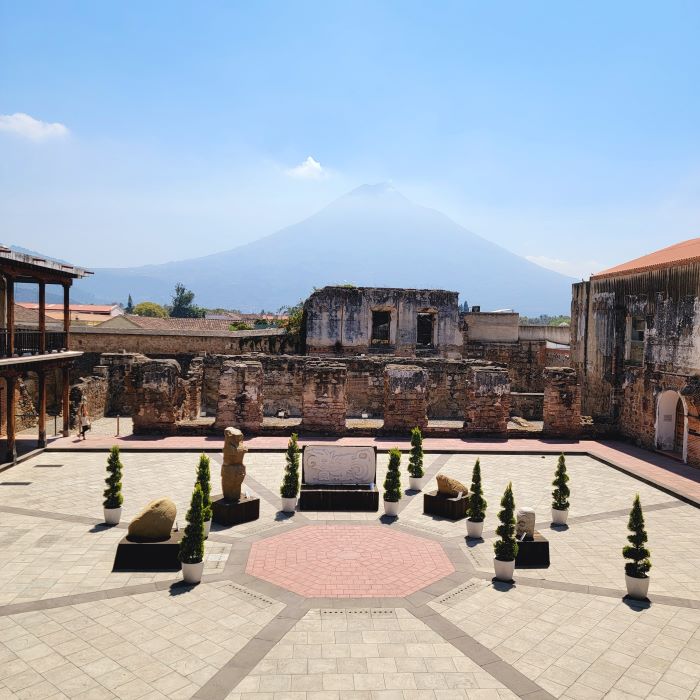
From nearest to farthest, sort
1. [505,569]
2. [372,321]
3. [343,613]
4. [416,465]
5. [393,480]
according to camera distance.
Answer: [343,613] < [505,569] < [393,480] < [416,465] < [372,321]

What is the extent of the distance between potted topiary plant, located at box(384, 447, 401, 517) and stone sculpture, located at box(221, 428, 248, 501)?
3055 mm

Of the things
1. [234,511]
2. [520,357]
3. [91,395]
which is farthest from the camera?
[520,357]

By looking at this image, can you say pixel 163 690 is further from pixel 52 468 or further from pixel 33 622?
pixel 52 468

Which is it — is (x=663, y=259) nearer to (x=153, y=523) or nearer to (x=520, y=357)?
(x=520, y=357)

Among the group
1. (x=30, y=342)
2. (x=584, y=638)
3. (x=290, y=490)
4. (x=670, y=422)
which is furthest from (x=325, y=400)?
(x=584, y=638)

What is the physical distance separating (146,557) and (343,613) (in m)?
3.44

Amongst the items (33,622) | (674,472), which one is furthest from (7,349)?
(674,472)

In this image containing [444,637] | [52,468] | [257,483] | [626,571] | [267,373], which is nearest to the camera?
[444,637]

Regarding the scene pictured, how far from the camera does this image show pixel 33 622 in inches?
304

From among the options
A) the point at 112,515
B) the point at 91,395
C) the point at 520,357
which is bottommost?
the point at 112,515

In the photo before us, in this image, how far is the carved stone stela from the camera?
13.1m

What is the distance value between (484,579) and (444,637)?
1995 millimetres

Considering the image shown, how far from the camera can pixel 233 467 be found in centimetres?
1184

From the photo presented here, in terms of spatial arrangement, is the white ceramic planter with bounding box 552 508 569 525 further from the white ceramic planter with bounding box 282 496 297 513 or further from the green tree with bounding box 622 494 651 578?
the white ceramic planter with bounding box 282 496 297 513
